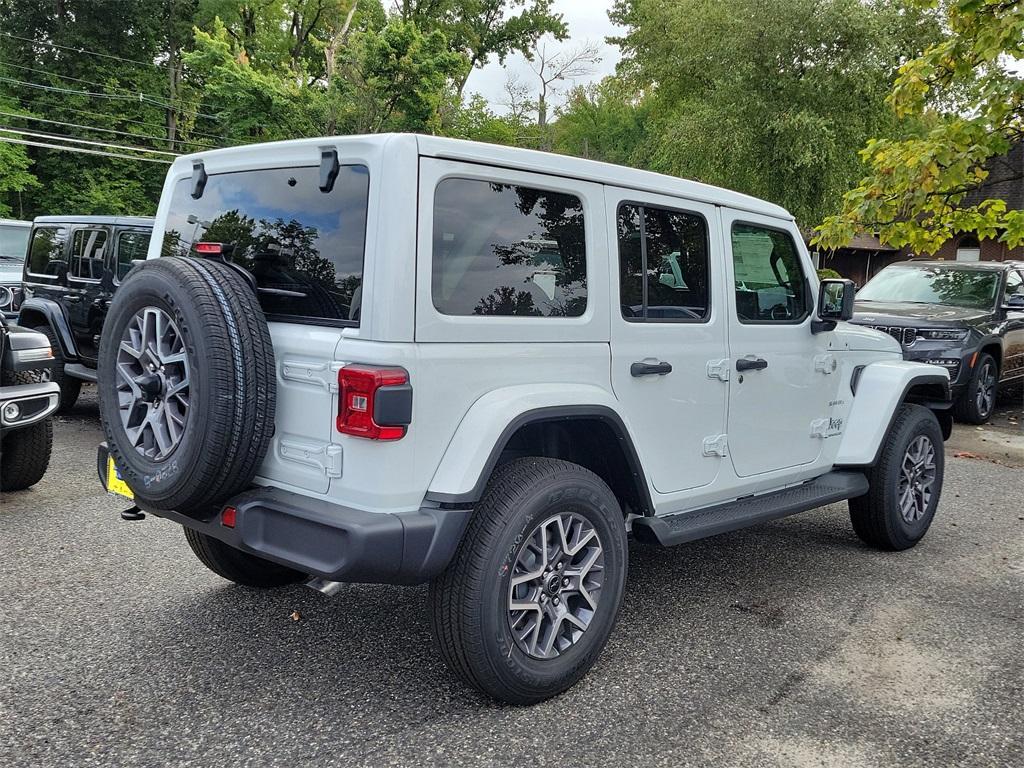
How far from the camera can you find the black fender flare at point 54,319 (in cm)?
793

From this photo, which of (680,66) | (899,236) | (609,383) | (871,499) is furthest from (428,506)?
(680,66)

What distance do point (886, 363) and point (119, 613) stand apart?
4.19 m

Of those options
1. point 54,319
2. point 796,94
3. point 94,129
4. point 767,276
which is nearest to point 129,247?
point 54,319

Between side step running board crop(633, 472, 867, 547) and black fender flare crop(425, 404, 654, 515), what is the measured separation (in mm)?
116

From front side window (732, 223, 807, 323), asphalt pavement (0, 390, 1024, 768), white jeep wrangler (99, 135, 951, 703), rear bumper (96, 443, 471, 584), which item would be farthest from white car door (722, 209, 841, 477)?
rear bumper (96, 443, 471, 584)

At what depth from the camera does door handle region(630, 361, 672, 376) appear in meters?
3.38

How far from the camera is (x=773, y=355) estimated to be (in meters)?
4.12

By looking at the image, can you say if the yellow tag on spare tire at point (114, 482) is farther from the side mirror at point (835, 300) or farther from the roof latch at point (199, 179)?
the side mirror at point (835, 300)

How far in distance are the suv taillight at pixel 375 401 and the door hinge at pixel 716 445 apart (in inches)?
63.8

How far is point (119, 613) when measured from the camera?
378 cm

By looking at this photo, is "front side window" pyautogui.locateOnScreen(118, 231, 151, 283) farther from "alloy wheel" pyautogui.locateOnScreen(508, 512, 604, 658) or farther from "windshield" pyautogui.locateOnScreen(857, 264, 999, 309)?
"windshield" pyautogui.locateOnScreen(857, 264, 999, 309)

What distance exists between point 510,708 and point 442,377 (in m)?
1.23

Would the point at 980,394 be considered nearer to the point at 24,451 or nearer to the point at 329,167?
the point at 329,167

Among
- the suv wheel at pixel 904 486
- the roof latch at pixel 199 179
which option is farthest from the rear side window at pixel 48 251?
the suv wheel at pixel 904 486
